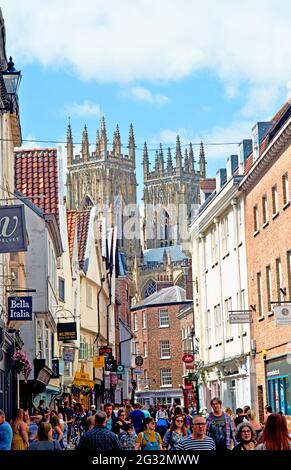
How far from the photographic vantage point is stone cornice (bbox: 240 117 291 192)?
31.0 m

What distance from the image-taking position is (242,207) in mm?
39594

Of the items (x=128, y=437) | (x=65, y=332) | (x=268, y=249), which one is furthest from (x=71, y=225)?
(x=128, y=437)

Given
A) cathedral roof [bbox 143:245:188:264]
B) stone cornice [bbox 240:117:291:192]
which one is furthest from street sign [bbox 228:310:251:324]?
cathedral roof [bbox 143:245:188:264]

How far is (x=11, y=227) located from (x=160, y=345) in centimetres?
8657

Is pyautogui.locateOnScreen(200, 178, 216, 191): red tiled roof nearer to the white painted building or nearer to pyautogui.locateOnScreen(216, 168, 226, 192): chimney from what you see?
the white painted building

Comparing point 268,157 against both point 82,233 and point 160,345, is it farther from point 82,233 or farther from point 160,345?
point 160,345

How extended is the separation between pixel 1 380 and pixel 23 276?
8.33 meters

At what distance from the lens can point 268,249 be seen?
113 feet

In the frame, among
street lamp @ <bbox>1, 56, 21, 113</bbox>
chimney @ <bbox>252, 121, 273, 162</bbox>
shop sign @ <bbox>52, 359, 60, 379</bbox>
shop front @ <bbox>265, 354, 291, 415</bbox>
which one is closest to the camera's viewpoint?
street lamp @ <bbox>1, 56, 21, 113</bbox>

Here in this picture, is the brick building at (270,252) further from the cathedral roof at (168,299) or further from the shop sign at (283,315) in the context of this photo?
the cathedral roof at (168,299)

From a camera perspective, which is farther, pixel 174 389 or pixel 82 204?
pixel 82 204

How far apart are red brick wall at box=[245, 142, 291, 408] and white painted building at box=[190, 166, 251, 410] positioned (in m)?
1.34
